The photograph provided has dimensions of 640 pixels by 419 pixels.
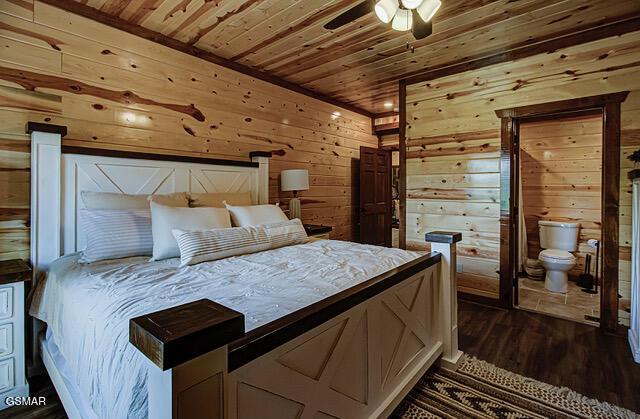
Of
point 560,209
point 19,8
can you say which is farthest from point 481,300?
point 19,8

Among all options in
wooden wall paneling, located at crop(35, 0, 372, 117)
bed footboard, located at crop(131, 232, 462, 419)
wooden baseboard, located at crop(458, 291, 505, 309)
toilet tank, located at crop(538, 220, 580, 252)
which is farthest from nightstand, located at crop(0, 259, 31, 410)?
toilet tank, located at crop(538, 220, 580, 252)

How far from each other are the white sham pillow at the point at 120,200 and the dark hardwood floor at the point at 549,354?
115 centimetres

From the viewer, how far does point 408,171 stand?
3.90 meters

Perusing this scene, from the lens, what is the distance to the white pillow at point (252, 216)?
2521 mm

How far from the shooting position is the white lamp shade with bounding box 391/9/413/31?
1935 mm

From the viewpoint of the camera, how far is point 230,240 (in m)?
2.05

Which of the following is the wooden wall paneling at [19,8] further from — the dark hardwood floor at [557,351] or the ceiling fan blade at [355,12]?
the dark hardwood floor at [557,351]

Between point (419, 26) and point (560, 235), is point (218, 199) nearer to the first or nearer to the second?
point (419, 26)

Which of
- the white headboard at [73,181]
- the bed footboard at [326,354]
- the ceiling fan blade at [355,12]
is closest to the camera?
the bed footboard at [326,354]

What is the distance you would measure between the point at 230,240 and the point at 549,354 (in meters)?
2.44

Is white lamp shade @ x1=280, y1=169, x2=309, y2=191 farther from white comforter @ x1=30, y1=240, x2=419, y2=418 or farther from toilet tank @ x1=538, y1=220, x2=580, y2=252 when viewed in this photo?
toilet tank @ x1=538, y1=220, x2=580, y2=252

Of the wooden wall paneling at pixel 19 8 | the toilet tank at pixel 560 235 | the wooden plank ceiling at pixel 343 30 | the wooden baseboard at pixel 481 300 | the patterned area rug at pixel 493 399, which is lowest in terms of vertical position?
the patterned area rug at pixel 493 399

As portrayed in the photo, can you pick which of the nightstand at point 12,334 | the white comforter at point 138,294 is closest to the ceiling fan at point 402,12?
the white comforter at point 138,294

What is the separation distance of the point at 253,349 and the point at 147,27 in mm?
2931
